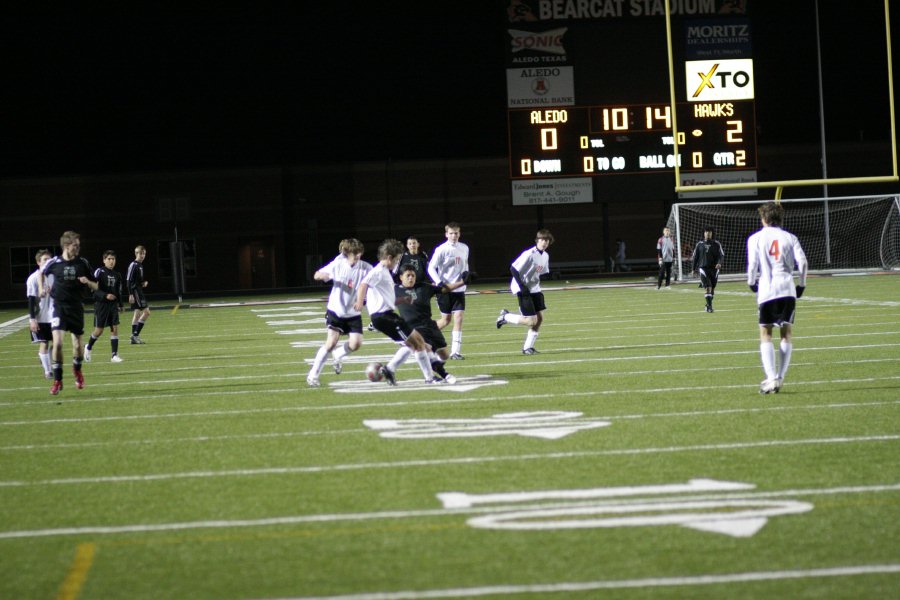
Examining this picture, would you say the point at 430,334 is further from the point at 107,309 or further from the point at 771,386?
the point at 107,309

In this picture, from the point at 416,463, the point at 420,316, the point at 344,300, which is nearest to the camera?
the point at 416,463

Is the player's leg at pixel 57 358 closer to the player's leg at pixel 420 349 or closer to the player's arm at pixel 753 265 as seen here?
the player's leg at pixel 420 349

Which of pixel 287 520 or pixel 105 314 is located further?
pixel 105 314

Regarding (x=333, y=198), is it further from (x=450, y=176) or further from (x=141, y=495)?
(x=141, y=495)

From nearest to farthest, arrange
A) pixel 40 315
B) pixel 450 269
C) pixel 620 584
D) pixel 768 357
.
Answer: pixel 620 584, pixel 768 357, pixel 40 315, pixel 450 269

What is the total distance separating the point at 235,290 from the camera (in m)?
51.5

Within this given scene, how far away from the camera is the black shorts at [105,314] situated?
718 inches

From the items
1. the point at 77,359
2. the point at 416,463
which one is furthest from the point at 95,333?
the point at 416,463

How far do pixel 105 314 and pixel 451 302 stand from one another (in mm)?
5504

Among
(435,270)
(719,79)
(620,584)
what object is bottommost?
(620,584)

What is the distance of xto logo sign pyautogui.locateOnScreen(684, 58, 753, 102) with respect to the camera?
112ft

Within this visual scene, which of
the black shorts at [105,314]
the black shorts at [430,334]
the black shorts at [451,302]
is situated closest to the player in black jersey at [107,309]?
the black shorts at [105,314]

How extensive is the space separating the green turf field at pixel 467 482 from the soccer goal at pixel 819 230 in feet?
97.0

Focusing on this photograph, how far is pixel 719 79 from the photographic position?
34.8m
